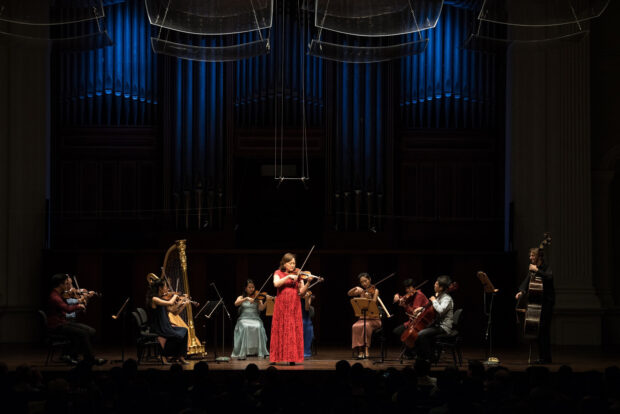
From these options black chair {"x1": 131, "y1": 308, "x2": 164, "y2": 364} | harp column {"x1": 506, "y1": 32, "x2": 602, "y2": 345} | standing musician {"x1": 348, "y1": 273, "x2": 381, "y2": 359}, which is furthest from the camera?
harp column {"x1": 506, "y1": 32, "x2": 602, "y2": 345}

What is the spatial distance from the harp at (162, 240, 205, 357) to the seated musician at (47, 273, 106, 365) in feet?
3.79

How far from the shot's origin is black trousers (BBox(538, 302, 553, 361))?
11.0m

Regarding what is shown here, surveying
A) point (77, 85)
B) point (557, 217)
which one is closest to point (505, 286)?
point (557, 217)

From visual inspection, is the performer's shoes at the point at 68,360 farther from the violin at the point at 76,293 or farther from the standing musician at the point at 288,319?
the standing musician at the point at 288,319

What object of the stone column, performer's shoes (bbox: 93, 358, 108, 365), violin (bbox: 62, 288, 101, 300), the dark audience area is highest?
the stone column

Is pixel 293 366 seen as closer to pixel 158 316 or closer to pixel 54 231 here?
pixel 158 316

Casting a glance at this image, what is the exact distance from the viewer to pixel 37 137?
1404cm

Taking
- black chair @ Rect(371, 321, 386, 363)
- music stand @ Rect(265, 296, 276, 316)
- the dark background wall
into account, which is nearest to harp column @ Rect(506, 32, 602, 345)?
the dark background wall

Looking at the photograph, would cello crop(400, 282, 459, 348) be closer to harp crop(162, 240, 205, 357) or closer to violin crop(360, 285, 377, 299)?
violin crop(360, 285, 377, 299)

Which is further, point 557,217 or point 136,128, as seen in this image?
point 136,128

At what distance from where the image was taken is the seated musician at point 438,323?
11.1m

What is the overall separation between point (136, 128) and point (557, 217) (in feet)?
21.9

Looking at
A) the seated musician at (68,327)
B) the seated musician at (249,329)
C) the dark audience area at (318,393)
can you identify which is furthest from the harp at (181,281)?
the dark audience area at (318,393)

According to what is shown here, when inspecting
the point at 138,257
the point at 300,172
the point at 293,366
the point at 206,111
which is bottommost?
the point at 293,366
